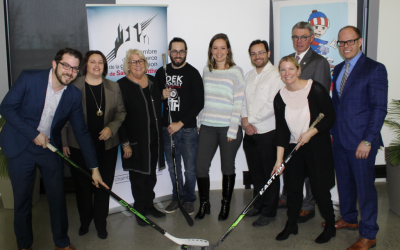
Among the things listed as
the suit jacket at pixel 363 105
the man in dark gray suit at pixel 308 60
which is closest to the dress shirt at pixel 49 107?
the man in dark gray suit at pixel 308 60

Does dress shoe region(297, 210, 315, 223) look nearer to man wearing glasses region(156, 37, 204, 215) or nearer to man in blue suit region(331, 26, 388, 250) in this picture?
man in blue suit region(331, 26, 388, 250)

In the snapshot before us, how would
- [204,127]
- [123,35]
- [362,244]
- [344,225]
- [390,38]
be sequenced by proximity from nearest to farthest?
[362,244]
[344,225]
[204,127]
[123,35]
[390,38]

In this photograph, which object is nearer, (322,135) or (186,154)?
(322,135)

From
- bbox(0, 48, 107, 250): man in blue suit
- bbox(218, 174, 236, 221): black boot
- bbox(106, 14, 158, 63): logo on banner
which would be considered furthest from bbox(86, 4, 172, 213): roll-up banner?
bbox(218, 174, 236, 221): black boot

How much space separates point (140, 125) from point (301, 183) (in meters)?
1.58

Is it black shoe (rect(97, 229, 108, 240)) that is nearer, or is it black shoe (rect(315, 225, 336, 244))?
black shoe (rect(315, 225, 336, 244))

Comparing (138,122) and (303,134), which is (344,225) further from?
(138,122)

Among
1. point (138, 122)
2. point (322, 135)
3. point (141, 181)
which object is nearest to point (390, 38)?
point (322, 135)

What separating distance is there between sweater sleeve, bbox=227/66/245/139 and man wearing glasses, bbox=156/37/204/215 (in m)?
0.34

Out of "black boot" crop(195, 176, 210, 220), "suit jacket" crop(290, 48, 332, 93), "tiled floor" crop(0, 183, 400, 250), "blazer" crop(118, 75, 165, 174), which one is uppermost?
"suit jacket" crop(290, 48, 332, 93)

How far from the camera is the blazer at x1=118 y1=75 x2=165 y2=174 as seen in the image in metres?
2.92

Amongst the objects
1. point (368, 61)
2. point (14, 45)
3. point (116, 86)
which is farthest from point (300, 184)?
point (14, 45)

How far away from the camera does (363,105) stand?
2469 mm

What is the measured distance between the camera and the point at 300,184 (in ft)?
8.43
